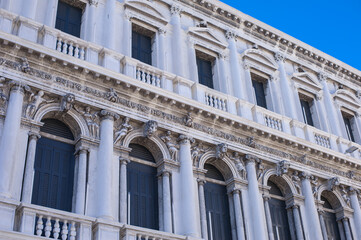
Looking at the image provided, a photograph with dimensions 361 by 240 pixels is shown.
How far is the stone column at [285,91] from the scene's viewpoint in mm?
21406

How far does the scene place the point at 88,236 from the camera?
1282 centimetres

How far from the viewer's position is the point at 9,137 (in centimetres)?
1320

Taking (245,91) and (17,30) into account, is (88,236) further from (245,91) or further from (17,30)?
(245,91)

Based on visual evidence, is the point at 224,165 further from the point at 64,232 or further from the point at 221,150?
the point at 64,232

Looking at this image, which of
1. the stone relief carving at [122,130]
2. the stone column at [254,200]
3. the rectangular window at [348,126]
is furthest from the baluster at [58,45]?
the rectangular window at [348,126]

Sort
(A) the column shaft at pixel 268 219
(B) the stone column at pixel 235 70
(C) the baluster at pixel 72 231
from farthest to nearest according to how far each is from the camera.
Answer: (B) the stone column at pixel 235 70 → (A) the column shaft at pixel 268 219 → (C) the baluster at pixel 72 231

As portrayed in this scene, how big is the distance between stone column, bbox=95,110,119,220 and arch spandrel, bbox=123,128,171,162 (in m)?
0.88

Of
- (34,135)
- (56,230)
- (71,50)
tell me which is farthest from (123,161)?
(71,50)

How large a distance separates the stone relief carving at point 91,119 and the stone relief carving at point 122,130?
0.62 meters

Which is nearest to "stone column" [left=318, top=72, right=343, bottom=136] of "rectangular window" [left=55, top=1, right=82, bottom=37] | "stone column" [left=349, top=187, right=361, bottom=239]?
"stone column" [left=349, top=187, right=361, bottom=239]

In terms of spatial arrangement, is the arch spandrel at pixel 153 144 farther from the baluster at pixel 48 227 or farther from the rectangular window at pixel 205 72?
the rectangular window at pixel 205 72

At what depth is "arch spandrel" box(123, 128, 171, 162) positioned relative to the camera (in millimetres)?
16000

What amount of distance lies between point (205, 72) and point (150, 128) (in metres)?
5.42

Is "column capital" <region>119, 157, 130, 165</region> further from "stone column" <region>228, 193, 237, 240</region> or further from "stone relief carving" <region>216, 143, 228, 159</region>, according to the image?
"stone column" <region>228, 193, 237, 240</region>
